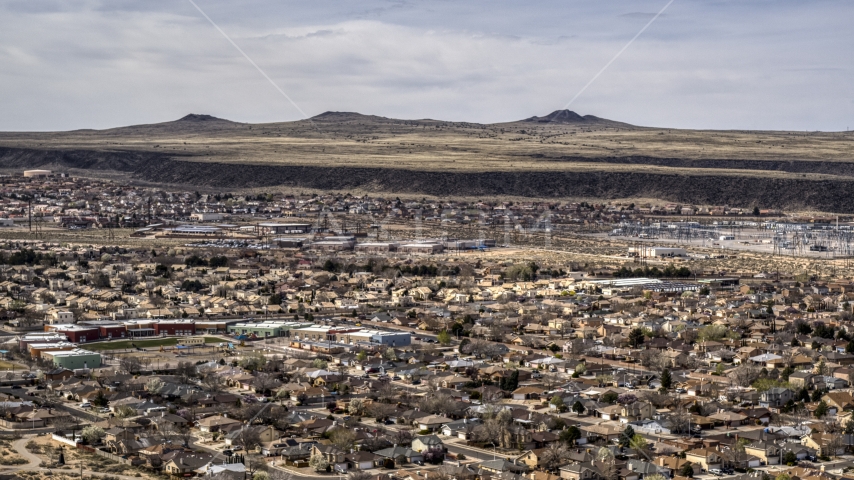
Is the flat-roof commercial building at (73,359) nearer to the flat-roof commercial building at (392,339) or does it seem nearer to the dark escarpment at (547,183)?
the flat-roof commercial building at (392,339)

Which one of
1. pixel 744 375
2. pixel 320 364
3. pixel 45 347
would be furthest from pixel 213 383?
pixel 744 375

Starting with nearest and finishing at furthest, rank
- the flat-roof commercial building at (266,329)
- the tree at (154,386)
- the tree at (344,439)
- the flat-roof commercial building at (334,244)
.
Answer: the tree at (344,439), the tree at (154,386), the flat-roof commercial building at (266,329), the flat-roof commercial building at (334,244)

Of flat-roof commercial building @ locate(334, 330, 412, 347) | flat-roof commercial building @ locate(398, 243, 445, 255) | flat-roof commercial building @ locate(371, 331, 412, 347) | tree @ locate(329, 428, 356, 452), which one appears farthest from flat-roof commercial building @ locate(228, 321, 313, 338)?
flat-roof commercial building @ locate(398, 243, 445, 255)

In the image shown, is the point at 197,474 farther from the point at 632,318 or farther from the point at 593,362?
the point at 632,318

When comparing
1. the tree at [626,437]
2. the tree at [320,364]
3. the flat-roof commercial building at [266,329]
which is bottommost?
the flat-roof commercial building at [266,329]

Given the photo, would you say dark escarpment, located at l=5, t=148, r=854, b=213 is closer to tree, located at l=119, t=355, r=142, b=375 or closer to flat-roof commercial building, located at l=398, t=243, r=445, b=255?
flat-roof commercial building, located at l=398, t=243, r=445, b=255

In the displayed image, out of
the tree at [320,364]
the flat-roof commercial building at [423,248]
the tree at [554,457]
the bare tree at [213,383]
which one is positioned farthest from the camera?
the flat-roof commercial building at [423,248]

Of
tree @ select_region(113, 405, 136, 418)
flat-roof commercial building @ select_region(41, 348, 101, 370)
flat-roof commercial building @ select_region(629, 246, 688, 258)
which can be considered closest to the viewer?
tree @ select_region(113, 405, 136, 418)

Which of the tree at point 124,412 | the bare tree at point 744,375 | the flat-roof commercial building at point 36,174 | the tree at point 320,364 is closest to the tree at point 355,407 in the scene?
the tree at point 124,412
